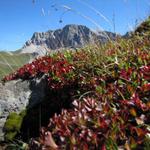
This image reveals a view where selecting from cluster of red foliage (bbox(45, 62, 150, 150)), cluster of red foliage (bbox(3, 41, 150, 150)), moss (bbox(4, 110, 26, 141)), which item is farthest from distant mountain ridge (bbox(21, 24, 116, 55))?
cluster of red foliage (bbox(45, 62, 150, 150))

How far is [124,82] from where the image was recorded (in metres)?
6.16

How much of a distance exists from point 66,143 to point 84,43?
8565 millimetres

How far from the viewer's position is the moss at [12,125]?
1003cm

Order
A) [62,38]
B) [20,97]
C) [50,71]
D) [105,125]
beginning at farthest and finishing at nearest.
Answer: [62,38] → [20,97] → [50,71] → [105,125]

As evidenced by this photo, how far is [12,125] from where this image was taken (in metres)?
10.2

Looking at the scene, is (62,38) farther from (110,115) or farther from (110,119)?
(110,119)

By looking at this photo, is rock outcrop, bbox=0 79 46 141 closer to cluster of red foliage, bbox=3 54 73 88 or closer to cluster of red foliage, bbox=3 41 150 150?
cluster of red foliage, bbox=3 54 73 88

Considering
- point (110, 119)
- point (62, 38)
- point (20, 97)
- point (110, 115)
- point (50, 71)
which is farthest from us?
point (62, 38)

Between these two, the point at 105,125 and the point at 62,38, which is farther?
the point at 62,38

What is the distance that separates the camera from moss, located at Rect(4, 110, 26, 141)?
10027 millimetres

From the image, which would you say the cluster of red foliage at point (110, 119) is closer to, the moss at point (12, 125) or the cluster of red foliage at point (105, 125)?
the cluster of red foliage at point (105, 125)

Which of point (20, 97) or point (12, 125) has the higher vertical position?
point (20, 97)

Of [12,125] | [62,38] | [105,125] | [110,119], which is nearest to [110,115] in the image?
[110,119]

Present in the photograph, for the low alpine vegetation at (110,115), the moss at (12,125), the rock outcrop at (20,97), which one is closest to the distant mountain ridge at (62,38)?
the rock outcrop at (20,97)
